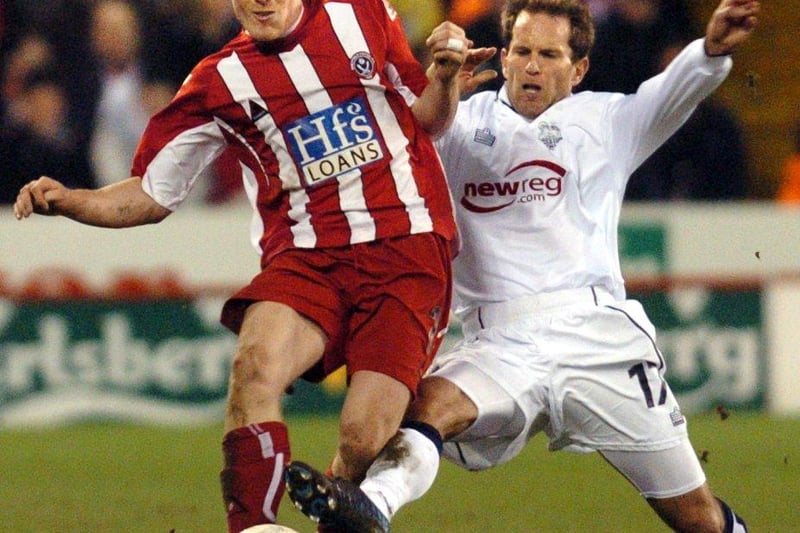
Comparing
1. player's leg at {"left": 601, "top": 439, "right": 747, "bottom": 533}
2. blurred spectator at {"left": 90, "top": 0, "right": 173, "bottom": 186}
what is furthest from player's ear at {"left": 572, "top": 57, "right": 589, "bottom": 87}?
blurred spectator at {"left": 90, "top": 0, "right": 173, "bottom": 186}

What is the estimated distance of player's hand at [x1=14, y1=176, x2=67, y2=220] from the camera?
215 inches

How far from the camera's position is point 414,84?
5.77 m

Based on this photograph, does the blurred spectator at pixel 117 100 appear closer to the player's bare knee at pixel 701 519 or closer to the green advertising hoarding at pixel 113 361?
the green advertising hoarding at pixel 113 361

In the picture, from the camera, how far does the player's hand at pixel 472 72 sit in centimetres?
572

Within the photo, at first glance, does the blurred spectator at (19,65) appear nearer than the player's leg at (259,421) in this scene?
No

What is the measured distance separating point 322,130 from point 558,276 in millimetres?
950

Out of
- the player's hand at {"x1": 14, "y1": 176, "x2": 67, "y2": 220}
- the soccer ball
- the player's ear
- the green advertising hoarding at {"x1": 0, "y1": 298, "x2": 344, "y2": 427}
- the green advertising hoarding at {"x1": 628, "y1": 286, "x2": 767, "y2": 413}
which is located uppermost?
the player's hand at {"x1": 14, "y1": 176, "x2": 67, "y2": 220}

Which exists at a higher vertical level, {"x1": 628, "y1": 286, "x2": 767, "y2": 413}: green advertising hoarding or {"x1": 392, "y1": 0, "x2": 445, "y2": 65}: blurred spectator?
{"x1": 392, "y1": 0, "x2": 445, "y2": 65}: blurred spectator

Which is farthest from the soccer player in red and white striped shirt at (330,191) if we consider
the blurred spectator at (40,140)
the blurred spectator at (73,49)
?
the blurred spectator at (73,49)

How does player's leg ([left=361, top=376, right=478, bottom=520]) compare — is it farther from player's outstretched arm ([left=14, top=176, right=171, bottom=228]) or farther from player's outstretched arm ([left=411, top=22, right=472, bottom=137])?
player's outstretched arm ([left=14, top=176, right=171, bottom=228])

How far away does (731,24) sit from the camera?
17.9ft

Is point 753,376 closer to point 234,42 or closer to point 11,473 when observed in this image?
point 11,473

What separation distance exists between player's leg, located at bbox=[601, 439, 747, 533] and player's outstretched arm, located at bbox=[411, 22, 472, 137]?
1257 mm

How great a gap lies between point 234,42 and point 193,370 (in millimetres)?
5492
